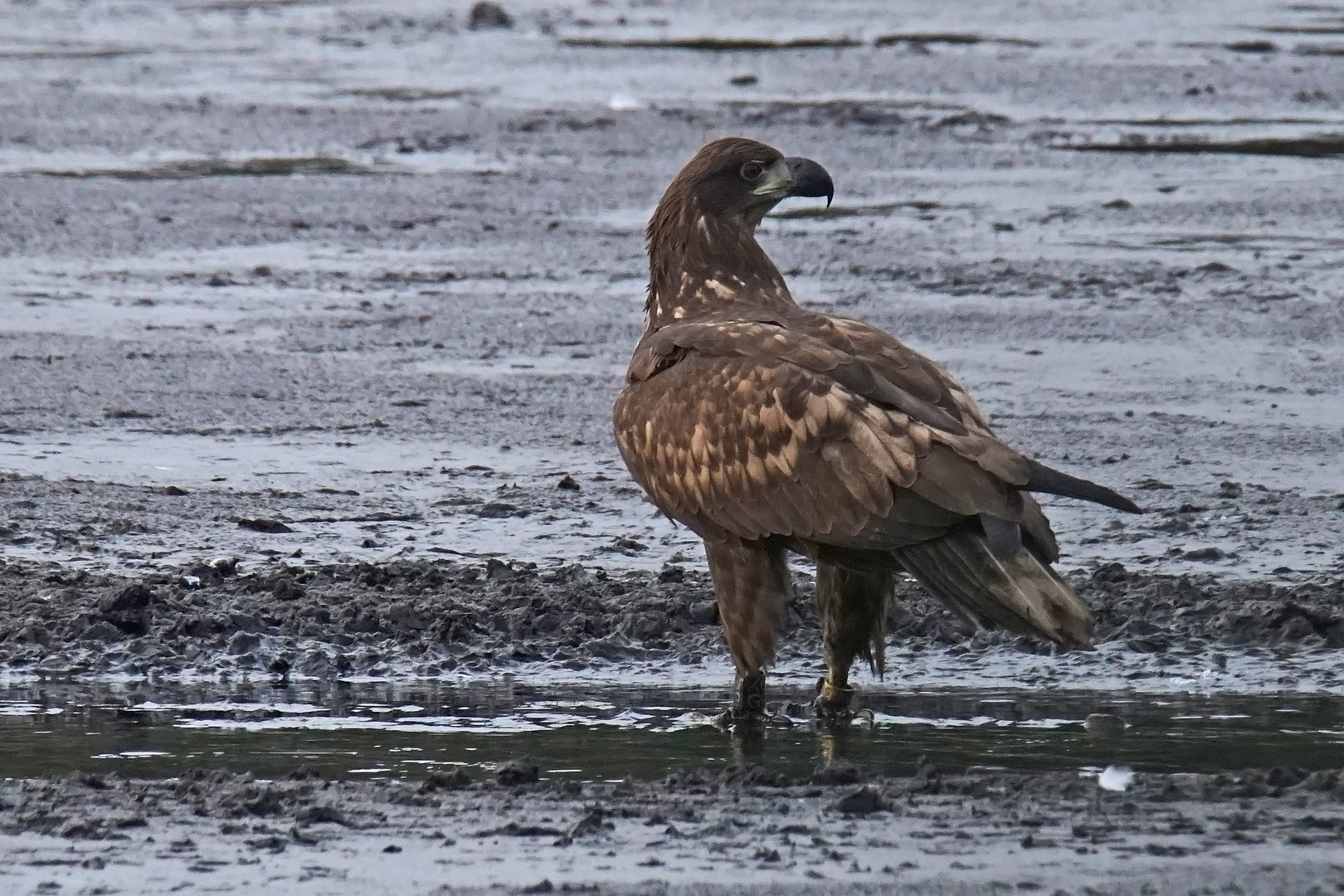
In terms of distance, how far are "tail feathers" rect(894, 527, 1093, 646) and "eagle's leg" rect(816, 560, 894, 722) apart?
19.1 inches

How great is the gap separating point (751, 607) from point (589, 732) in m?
0.57

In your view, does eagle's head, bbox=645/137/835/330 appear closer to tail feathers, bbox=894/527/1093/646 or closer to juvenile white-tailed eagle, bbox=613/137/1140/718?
juvenile white-tailed eagle, bbox=613/137/1140/718

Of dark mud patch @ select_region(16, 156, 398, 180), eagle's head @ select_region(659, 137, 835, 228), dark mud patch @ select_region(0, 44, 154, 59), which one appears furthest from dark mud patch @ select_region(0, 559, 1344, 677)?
dark mud patch @ select_region(0, 44, 154, 59)

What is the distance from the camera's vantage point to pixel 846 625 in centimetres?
666

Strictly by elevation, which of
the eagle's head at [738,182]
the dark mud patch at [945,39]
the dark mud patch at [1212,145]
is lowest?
the dark mud patch at [1212,145]

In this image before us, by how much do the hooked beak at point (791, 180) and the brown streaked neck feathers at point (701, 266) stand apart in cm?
13

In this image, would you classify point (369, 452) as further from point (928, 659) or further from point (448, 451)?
point (928, 659)

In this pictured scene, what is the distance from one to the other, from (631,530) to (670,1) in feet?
59.6

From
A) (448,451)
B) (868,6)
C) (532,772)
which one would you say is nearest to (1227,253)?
(448,451)

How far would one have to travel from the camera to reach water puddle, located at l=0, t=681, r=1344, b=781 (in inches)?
236

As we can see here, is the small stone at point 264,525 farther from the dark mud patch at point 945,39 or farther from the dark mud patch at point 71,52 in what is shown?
the dark mud patch at point 945,39

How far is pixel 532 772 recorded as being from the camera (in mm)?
5680

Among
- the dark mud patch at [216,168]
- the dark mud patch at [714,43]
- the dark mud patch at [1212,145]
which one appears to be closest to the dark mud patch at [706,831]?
the dark mud patch at [216,168]

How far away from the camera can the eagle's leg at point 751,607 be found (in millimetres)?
6547
